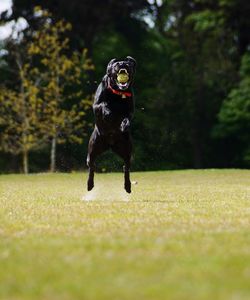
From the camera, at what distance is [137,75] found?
128 feet

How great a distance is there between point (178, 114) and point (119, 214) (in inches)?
1430

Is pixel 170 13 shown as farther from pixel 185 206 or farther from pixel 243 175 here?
pixel 185 206

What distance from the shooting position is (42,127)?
120 feet

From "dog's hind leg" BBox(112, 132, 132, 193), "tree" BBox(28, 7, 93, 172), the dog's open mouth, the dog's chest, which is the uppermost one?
"tree" BBox(28, 7, 93, 172)

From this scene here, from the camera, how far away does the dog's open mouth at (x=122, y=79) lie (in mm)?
13188

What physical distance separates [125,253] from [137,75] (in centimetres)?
3260

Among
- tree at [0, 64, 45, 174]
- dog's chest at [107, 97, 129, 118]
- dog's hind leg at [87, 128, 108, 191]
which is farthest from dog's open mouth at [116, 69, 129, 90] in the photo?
tree at [0, 64, 45, 174]

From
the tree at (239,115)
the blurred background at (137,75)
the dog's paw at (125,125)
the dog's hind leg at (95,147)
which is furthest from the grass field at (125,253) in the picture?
the tree at (239,115)

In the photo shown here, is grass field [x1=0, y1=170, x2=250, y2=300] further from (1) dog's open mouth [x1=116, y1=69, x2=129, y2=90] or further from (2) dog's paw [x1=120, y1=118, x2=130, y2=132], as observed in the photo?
(1) dog's open mouth [x1=116, y1=69, x2=129, y2=90]

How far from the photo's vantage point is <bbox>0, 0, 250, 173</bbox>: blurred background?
122 feet

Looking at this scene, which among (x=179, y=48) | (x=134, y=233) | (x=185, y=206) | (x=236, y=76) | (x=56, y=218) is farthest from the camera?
(x=179, y=48)

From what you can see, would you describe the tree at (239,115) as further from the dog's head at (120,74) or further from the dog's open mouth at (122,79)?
the dog's open mouth at (122,79)

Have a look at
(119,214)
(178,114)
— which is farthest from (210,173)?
(119,214)

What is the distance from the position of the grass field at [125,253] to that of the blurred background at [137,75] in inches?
883
